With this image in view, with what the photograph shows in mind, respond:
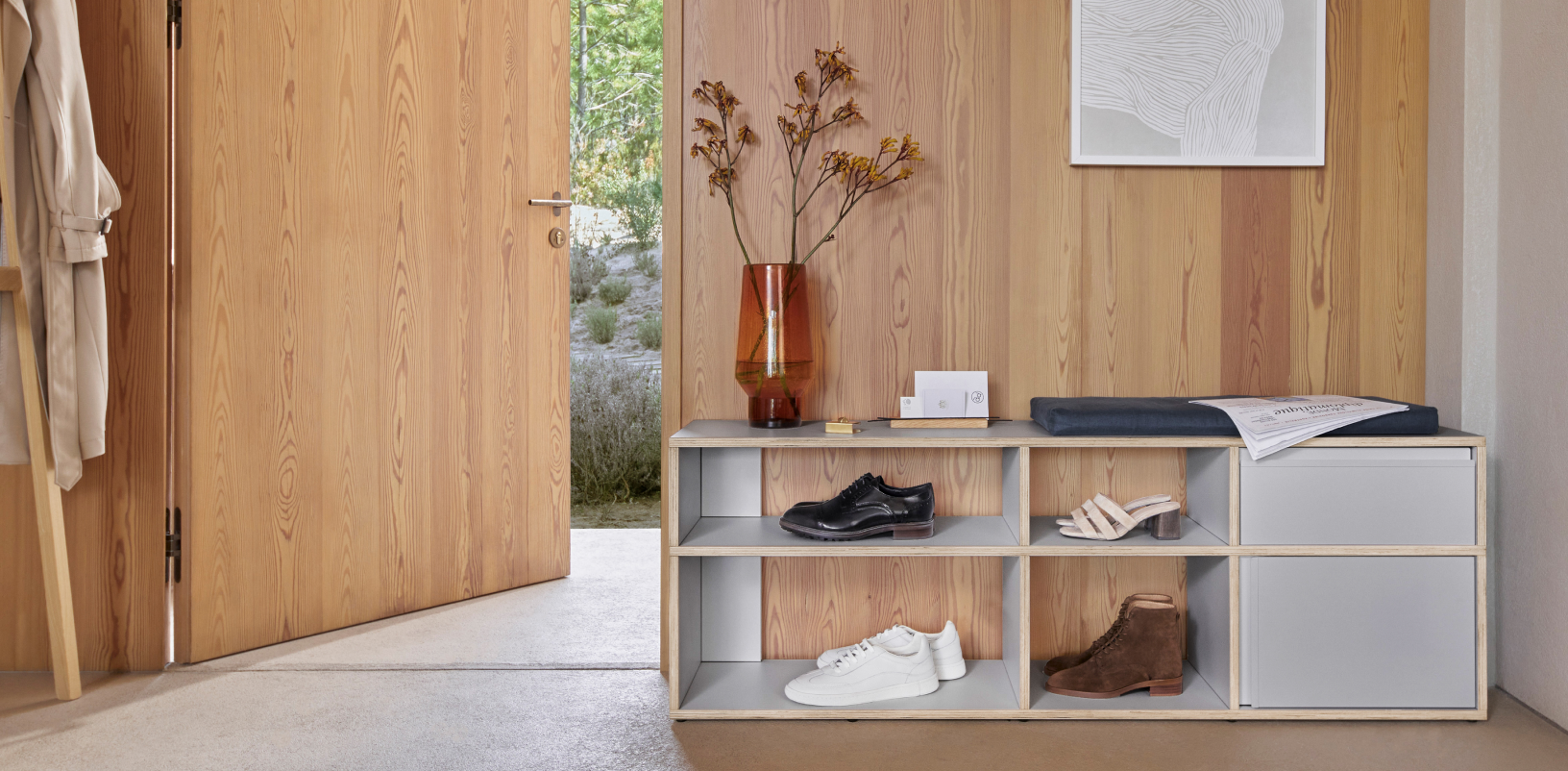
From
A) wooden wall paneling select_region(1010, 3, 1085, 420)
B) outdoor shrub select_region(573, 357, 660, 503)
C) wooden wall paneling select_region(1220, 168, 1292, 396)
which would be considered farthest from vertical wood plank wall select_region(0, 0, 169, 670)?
wooden wall paneling select_region(1220, 168, 1292, 396)

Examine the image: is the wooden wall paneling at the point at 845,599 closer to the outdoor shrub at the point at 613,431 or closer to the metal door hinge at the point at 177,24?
the metal door hinge at the point at 177,24

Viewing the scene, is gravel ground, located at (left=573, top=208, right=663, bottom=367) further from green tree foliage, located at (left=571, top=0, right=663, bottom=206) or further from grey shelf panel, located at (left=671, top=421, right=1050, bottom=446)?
grey shelf panel, located at (left=671, top=421, right=1050, bottom=446)

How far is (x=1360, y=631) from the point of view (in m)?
1.74

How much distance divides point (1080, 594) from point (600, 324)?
2.98 meters

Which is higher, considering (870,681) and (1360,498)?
(1360,498)

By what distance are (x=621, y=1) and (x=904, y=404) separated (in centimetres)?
340

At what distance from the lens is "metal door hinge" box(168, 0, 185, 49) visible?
2082 mm

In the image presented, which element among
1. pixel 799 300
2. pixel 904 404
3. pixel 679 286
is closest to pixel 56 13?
pixel 679 286

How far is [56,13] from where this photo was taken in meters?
1.86

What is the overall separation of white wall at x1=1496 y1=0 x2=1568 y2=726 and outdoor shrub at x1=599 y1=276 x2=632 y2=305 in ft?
11.5

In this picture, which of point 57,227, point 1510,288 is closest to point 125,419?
point 57,227

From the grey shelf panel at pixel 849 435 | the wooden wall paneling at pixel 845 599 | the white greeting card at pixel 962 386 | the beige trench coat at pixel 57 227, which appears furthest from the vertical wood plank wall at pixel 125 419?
the white greeting card at pixel 962 386

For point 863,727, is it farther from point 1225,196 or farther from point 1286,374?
point 1225,196

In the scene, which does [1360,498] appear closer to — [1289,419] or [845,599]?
[1289,419]
